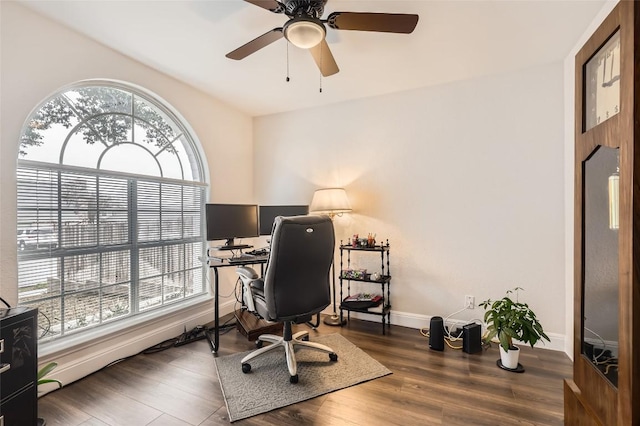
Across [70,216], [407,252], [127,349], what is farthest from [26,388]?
[407,252]

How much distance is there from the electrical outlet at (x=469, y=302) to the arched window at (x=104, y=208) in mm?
2813

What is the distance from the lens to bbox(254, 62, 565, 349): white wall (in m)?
2.51

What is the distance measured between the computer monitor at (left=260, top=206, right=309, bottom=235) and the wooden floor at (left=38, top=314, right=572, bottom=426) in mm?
1334

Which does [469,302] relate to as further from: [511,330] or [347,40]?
[347,40]

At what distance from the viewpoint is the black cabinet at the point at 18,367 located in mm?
1381

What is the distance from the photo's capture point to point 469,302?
109 inches

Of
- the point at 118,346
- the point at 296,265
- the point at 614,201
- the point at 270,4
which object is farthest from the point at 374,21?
the point at 118,346

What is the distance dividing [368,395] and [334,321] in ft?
4.21

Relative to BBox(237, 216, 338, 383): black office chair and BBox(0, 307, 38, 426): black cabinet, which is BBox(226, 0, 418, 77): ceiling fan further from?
BBox(0, 307, 38, 426): black cabinet

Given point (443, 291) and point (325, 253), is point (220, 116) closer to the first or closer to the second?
point (325, 253)

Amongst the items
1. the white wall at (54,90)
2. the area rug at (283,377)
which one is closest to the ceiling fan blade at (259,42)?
the white wall at (54,90)

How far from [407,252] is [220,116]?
8.66 ft

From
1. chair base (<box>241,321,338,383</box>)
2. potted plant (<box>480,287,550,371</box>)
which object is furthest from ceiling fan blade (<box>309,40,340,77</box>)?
potted plant (<box>480,287,550,371</box>)

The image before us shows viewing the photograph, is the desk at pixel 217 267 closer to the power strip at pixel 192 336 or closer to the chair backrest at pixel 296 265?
the power strip at pixel 192 336
